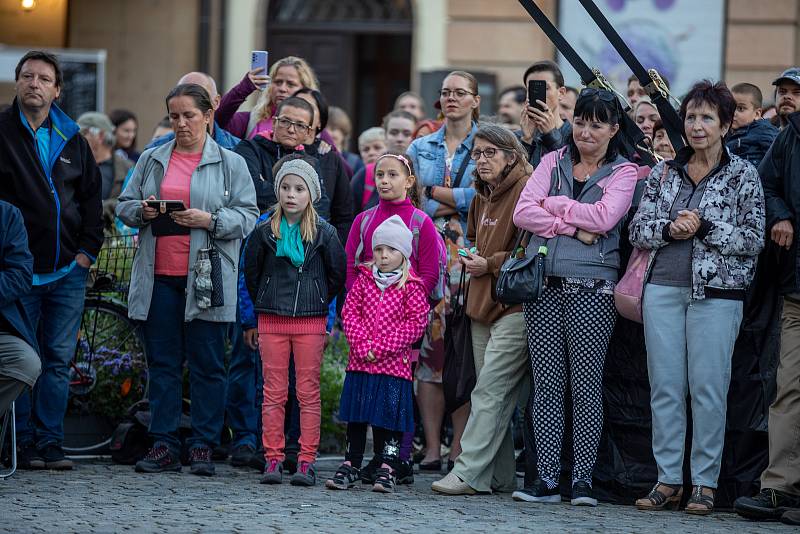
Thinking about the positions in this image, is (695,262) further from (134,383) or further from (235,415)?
(134,383)

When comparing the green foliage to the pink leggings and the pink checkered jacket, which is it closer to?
the pink leggings

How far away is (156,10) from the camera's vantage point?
1684 centimetres

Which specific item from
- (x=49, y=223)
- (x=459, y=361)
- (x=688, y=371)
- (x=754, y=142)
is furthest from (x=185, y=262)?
(x=754, y=142)

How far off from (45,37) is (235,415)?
9.45m

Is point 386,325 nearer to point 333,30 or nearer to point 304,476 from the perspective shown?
point 304,476

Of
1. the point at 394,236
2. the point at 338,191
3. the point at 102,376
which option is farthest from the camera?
the point at 102,376

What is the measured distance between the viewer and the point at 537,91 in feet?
27.4

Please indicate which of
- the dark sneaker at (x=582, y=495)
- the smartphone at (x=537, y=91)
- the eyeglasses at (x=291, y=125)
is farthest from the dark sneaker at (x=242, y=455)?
the smartphone at (x=537, y=91)

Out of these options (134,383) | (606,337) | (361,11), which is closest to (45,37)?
(361,11)

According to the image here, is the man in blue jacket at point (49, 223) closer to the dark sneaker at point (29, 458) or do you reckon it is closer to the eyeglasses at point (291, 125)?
the dark sneaker at point (29, 458)

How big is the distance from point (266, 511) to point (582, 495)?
1729 millimetres

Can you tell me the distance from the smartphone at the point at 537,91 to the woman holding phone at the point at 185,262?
1.75 metres

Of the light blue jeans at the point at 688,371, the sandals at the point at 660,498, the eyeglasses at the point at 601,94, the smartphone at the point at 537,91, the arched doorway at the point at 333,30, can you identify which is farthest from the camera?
the arched doorway at the point at 333,30

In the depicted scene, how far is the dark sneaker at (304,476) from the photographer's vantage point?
26.0 ft
